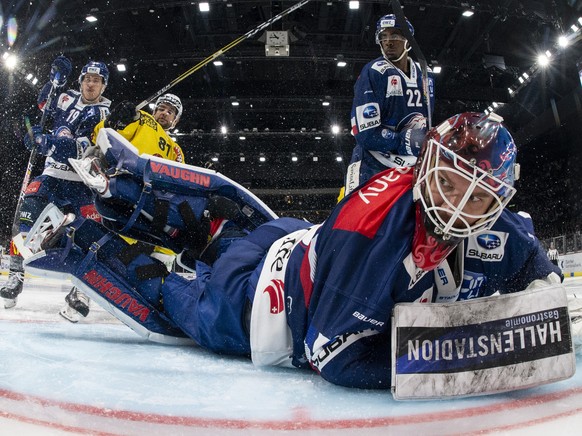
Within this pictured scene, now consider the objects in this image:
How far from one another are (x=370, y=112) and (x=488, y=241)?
1.15 m

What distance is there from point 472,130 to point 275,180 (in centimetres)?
1707

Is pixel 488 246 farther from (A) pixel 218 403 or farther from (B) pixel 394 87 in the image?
(B) pixel 394 87

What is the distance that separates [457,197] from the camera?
1.06 metres

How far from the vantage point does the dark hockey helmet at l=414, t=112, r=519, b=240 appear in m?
1.04

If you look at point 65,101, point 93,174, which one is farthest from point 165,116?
point 93,174

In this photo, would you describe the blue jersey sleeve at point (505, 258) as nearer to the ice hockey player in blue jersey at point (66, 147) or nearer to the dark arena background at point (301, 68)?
the ice hockey player in blue jersey at point (66, 147)

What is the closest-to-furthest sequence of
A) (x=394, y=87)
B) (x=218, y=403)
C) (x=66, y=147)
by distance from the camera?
1. (x=218, y=403)
2. (x=394, y=87)
3. (x=66, y=147)

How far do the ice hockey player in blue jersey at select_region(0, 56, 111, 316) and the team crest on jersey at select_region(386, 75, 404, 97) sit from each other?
6.59 ft

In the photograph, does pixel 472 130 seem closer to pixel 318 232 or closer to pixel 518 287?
pixel 318 232

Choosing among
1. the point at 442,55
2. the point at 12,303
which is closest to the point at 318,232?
the point at 12,303

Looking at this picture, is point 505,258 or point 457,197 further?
point 505,258

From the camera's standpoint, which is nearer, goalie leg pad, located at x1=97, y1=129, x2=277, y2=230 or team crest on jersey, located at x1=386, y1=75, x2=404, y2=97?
goalie leg pad, located at x1=97, y1=129, x2=277, y2=230

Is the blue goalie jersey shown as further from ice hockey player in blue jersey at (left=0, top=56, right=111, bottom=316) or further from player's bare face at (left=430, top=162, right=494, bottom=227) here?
ice hockey player in blue jersey at (left=0, top=56, right=111, bottom=316)

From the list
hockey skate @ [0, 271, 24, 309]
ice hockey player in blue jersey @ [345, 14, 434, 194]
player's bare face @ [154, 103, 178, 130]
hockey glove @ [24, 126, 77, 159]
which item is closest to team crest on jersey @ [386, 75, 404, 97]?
ice hockey player in blue jersey @ [345, 14, 434, 194]
